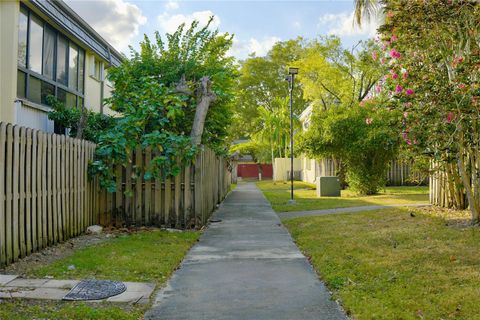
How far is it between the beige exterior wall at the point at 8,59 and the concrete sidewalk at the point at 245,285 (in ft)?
19.1

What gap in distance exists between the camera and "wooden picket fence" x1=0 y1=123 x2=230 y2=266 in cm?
612

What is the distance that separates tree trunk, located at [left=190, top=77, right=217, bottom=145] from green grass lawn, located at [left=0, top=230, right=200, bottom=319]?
298 cm

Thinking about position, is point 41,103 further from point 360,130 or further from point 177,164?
point 360,130

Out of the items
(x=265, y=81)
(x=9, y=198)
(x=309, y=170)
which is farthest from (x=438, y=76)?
(x=265, y=81)

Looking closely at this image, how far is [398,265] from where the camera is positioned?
6.07 m

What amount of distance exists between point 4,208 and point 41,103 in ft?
25.0

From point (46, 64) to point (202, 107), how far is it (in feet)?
16.6

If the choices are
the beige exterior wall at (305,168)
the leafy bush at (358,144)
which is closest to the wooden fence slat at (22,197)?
the leafy bush at (358,144)

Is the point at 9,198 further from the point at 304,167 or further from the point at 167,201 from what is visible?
the point at 304,167

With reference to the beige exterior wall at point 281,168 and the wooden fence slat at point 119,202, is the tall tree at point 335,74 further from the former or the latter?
the wooden fence slat at point 119,202

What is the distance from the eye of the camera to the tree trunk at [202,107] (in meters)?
11.3

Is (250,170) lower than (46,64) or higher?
lower

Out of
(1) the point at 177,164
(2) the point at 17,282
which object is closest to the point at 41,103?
(1) the point at 177,164

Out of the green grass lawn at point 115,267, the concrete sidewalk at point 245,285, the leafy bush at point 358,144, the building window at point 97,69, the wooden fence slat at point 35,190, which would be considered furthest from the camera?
the leafy bush at point 358,144
